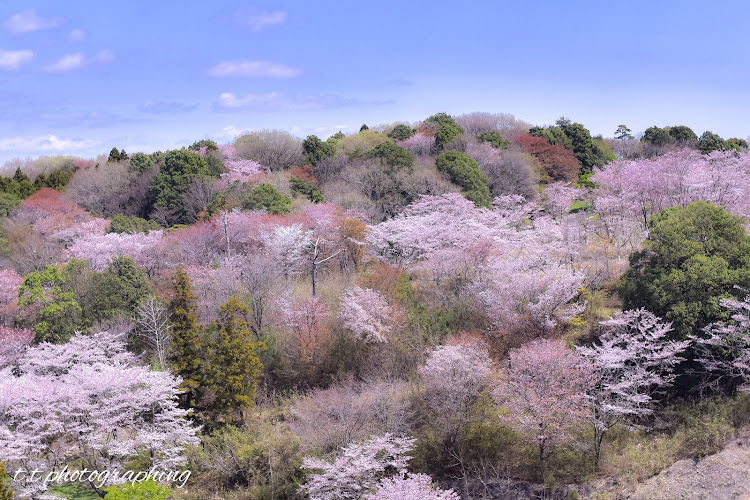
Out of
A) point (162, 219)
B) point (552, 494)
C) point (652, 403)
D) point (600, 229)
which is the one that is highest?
point (162, 219)

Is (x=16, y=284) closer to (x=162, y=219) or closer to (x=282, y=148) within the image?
(x=162, y=219)

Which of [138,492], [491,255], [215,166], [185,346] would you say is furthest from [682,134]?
[138,492]

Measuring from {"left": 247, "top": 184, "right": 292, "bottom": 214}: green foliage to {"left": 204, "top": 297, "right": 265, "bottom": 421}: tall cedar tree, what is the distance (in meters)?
17.0

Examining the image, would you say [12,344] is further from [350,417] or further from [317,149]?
[317,149]

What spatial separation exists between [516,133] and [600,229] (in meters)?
31.1

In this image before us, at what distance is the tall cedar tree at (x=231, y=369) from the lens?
780 inches

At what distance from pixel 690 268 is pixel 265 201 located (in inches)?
1021

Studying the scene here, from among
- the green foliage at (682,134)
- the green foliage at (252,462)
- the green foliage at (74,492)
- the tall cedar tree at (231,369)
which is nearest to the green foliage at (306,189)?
the tall cedar tree at (231,369)

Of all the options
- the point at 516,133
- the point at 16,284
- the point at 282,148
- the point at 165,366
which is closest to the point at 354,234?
the point at 165,366

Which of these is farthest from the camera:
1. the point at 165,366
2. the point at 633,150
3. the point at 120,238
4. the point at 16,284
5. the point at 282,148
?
the point at 633,150

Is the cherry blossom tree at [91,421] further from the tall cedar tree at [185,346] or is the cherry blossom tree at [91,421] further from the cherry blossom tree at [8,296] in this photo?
the cherry blossom tree at [8,296]

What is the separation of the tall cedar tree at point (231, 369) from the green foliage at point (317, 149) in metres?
31.7

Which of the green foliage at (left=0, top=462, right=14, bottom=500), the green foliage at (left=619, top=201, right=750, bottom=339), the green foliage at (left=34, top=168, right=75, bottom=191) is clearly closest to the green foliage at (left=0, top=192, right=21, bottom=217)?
the green foliage at (left=34, top=168, right=75, bottom=191)

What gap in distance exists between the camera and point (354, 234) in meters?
32.2
